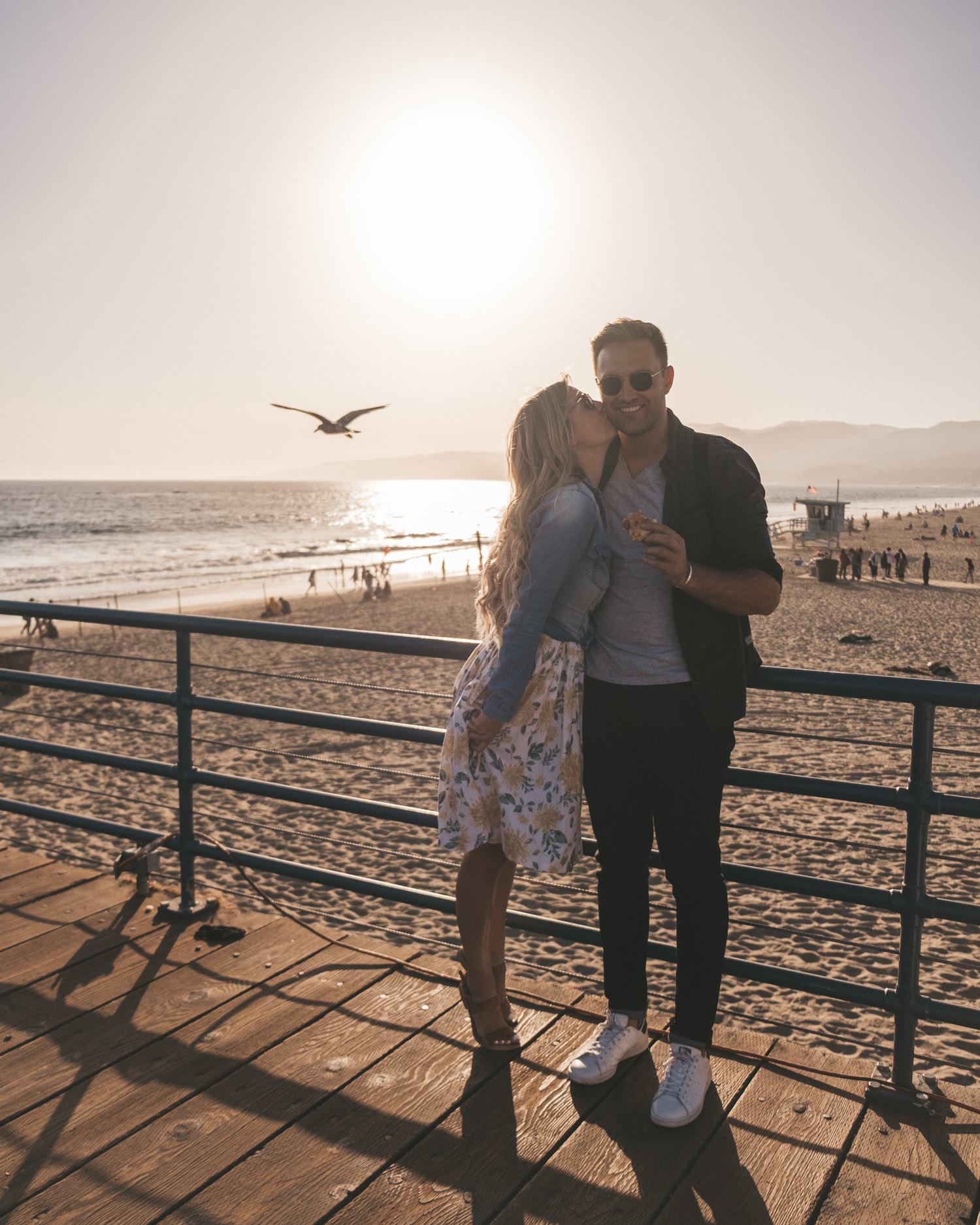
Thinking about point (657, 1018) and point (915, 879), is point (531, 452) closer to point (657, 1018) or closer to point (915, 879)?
point (915, 879)

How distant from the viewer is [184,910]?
3631 millimetres

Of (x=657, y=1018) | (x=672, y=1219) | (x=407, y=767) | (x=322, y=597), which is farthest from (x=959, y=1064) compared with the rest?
(x=322, y=597)

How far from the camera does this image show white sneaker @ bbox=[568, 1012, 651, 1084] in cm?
255

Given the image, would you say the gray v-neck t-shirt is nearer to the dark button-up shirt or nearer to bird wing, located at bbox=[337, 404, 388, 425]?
the dark button-up shirt

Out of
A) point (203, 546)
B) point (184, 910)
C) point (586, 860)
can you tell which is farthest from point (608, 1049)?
point (203, 546)

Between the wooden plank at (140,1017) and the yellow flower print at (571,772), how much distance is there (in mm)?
1349

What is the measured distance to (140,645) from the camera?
21.6m

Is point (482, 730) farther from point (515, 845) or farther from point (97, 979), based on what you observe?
point (97, 979)

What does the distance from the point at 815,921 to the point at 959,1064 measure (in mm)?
1676

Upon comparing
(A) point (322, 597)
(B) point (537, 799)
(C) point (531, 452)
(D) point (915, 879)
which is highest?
(C) point (531, 452)

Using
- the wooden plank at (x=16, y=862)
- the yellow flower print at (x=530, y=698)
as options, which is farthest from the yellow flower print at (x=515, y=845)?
the wooden plank at (x=16, y=862)

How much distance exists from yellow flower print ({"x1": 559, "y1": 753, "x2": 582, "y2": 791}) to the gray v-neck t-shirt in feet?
0.71

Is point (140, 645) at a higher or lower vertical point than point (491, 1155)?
lower

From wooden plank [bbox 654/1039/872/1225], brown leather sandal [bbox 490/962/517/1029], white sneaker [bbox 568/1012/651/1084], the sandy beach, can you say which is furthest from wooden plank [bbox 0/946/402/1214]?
wooden plank [bbox 654/1039/872/1225]
